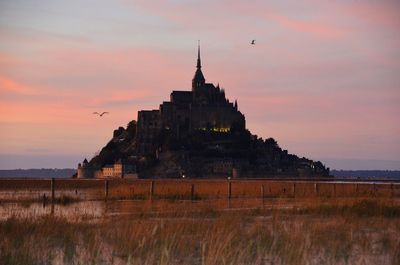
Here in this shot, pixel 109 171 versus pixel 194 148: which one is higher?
pixel 194 148

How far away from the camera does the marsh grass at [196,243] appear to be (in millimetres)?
11789

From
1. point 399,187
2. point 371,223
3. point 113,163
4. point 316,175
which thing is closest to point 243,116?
point 316,175

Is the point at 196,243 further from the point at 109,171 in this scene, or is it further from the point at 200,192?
the point at 109,171

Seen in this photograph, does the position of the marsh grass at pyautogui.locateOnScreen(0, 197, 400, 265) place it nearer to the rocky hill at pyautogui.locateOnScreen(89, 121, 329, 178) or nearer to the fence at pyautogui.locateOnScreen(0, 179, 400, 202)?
the fence at pyautogui.locateOnScreen(0, 179, 400, 202)

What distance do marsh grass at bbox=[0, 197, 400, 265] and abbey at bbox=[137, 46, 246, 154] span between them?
160m

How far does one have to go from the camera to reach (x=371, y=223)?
19156mm

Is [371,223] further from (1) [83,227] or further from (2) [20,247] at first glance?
(2) [20,247]

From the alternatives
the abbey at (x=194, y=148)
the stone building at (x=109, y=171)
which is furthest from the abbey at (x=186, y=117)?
the stone building at (x=109, y=171)

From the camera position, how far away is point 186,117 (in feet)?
595

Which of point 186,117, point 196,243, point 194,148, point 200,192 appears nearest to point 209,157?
point 194,148

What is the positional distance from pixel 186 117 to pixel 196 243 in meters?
167

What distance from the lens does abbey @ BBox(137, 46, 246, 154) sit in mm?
178625

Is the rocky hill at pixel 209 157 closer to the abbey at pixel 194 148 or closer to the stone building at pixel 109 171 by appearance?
the abbey at pixel 194 148

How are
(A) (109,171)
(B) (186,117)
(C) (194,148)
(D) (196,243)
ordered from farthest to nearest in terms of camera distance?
(B) (186,117), (C) (194,148), (A) (109,171), (D) (196,243)
